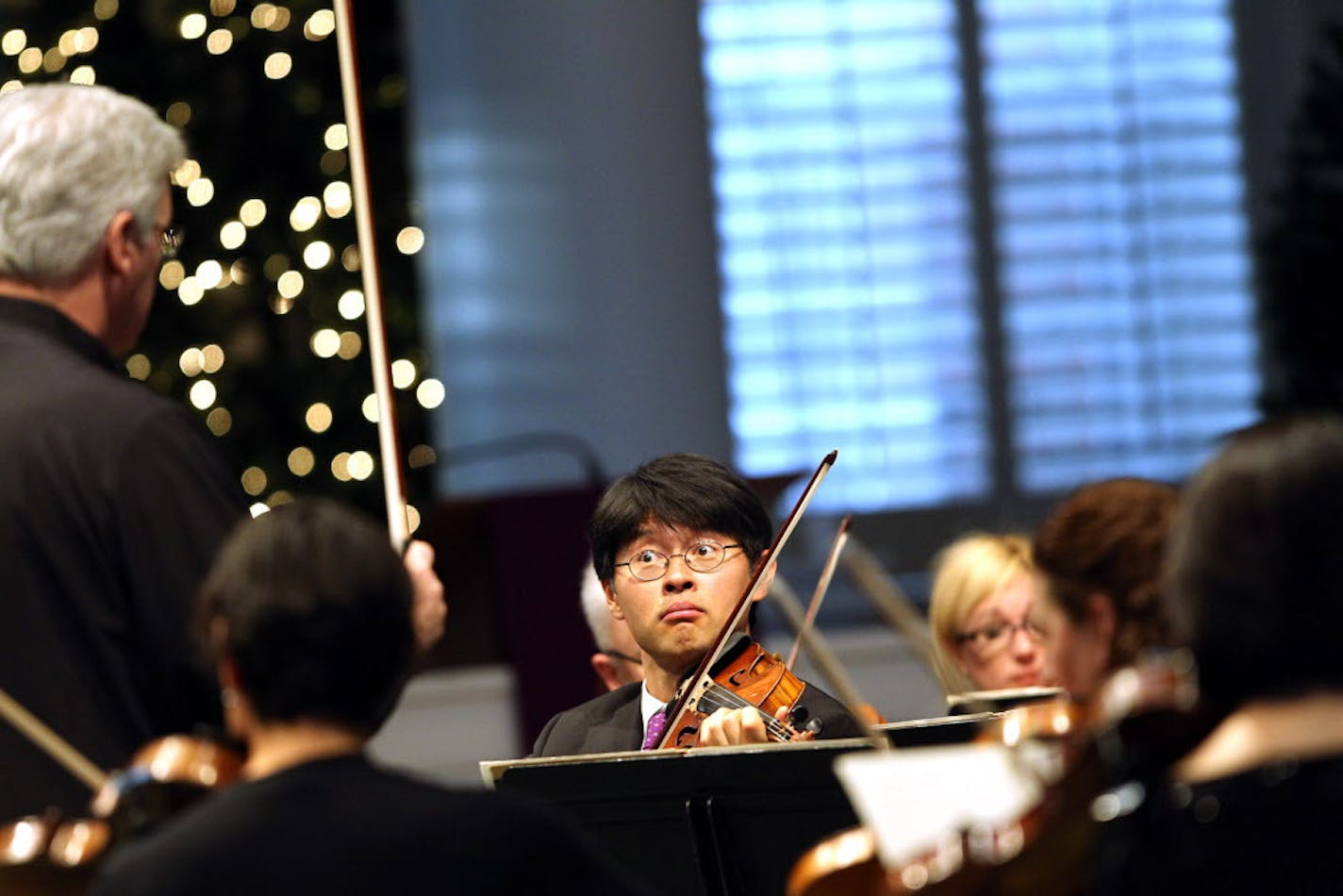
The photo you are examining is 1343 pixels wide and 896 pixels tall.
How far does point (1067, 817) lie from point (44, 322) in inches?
44.5

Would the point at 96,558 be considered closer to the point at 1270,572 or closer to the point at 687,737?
the point at 687,737

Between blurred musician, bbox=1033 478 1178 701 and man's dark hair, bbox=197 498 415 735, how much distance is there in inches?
23.6

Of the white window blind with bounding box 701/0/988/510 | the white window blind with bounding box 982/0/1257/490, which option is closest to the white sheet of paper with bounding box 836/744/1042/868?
the white window blind with bounding box 701/0/988/510

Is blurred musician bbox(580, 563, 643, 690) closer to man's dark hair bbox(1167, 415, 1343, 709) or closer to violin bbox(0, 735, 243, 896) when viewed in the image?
violin bbox(0, 735, 243, 896)

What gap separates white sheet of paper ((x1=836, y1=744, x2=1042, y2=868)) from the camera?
59.2 inches

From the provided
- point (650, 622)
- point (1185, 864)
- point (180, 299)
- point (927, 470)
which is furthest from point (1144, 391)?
point (1185, 864)

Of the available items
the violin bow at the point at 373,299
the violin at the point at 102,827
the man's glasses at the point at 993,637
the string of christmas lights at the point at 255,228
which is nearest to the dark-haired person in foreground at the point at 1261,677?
the violin at the point at 102,827

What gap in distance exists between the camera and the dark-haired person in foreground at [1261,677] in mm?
1419

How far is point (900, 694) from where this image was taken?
6254mm

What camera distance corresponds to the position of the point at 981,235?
6832 millimetres

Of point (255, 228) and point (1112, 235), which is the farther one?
point (1112, 235)

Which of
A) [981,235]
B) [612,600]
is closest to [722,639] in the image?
[612,600]

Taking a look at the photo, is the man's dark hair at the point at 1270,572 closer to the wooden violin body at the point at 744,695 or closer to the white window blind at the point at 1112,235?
the wooden violin body at the point at 744,695

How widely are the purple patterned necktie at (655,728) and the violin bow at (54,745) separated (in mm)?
846
